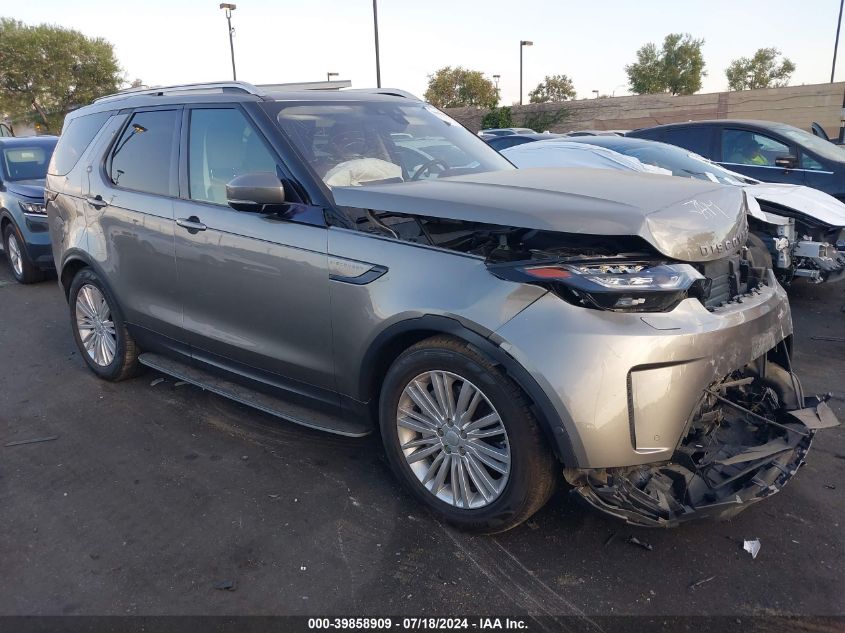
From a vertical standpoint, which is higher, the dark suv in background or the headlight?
the dark suv in background

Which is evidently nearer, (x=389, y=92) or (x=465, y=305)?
(x=465, y=305)

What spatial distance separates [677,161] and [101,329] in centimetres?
605

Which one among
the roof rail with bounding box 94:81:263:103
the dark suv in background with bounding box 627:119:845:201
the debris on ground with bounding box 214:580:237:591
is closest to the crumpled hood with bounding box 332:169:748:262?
the roof rail with bounding box 94:81:263:103

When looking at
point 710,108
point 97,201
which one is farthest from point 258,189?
point 710,108

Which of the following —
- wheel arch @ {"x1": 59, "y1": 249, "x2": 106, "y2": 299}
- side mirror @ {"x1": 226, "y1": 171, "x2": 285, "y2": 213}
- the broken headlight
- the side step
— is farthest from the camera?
wheel arch @ {"x1": 59, "y1": 249, "x2": 106, "y2": 299}

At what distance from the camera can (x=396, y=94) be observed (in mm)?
4477

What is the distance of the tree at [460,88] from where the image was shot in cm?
5459

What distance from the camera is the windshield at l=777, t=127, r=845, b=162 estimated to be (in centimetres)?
789

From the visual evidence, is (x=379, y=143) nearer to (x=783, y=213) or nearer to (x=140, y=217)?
(x=140, y=217)

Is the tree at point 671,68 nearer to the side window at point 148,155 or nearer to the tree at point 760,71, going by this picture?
the tree at point 760,71

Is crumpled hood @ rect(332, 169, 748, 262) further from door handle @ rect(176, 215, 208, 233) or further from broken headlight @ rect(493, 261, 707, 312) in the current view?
door handle @ rect(176, 215, 208, 233)

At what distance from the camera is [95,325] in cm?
500

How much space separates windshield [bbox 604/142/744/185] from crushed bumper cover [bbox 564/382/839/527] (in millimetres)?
4468

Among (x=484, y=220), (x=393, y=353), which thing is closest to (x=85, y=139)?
(x=393, y=353)
